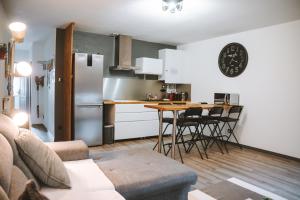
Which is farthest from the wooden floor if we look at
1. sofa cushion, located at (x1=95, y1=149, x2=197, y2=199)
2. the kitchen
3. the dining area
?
sofa cushion, located at (x1=95, y1=149, x2=197, y2=199)

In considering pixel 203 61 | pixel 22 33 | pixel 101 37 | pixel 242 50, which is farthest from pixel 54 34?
pixel 242 50

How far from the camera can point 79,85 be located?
4.49 m

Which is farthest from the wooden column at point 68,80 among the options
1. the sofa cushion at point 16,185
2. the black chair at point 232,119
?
the sofa cushion at point 16,185

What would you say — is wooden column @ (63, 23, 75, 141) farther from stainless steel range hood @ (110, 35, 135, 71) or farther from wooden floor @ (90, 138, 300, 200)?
stainless steel range hood @ (110, 35, 135, 71)

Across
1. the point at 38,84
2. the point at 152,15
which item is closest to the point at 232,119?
the point at 152,15

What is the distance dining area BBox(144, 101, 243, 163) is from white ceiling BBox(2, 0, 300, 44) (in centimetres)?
156

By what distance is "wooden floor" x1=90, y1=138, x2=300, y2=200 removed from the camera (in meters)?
2.89

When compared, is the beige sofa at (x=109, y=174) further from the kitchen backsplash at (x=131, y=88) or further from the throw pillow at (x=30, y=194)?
the kitchen backsplash at (x=131, y=88)

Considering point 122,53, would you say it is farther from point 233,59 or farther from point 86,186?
point 86,186

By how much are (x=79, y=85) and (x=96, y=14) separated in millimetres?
1428

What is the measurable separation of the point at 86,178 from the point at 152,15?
2.96m

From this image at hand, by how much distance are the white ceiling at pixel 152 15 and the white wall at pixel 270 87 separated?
0.91ft

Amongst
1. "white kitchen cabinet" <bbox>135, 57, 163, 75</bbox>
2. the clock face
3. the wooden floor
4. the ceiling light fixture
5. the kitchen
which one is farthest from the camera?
"white kitchen cabinet" <bbox>135, 57, 163, 75</bbox>

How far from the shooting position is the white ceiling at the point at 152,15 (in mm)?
3305
